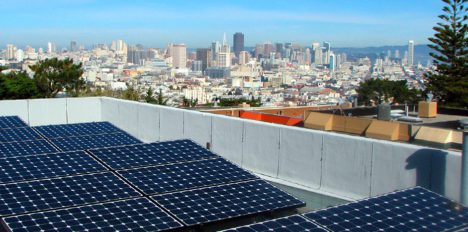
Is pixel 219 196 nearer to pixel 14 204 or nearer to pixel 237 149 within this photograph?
pixel 14 204

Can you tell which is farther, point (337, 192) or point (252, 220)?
point (337, 192)

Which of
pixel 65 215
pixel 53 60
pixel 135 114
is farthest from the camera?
pixel 53 60

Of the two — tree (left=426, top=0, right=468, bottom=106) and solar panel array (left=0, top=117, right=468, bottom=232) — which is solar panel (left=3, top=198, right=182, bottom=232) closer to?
solar panel array (left=0, top=117, right=468, bottom=232)

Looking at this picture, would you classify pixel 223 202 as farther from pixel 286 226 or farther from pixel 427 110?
pixel 427 110

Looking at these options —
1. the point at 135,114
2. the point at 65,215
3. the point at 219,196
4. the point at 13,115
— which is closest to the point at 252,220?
the point at 219,196

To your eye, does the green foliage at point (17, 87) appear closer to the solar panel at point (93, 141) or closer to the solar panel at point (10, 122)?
the solar panel at point (10, 122)
